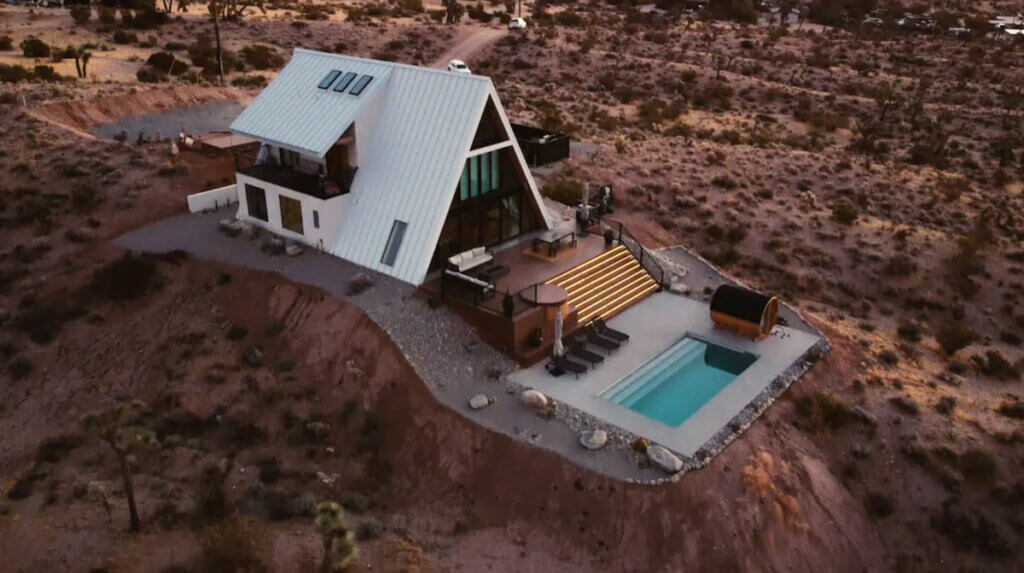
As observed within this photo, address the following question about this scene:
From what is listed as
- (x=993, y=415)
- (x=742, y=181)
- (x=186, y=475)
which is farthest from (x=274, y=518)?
(x=742, y=181)

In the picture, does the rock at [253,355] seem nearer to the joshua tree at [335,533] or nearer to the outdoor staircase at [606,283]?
the outdoor staircase at [606,283]

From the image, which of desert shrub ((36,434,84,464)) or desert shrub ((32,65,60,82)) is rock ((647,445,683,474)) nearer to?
desert shrub ((36,434,84,464))

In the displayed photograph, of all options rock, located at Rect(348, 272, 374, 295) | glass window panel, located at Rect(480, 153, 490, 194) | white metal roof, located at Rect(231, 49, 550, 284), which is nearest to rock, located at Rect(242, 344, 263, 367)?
rock, located at Rect(348, 272, 374, 295)

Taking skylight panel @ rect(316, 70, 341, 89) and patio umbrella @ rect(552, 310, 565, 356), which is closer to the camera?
patio umbrella @ rect(552, 310, 565, 356)

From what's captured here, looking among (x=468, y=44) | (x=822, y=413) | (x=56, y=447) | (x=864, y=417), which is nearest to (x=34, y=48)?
(x=468, y=44)

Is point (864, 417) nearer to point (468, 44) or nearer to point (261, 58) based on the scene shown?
→ point (261, 58)

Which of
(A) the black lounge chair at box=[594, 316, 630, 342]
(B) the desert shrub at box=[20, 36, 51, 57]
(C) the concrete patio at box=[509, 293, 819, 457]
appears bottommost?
(C) the concrete patio at box=[509, 293, 819, 457]

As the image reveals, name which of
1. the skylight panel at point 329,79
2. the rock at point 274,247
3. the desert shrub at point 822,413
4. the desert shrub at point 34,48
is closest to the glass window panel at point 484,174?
the skylight panel at point 329,79
